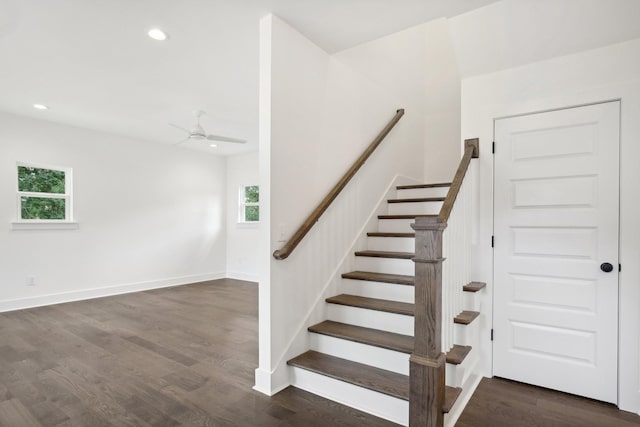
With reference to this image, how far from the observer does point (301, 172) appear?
2727mm

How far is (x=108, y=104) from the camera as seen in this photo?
4.33 metres

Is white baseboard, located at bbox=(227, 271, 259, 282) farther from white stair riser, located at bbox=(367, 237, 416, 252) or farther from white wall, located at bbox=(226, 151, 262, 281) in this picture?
white stair riser, located at bbox=(367, 237, 416, 252)

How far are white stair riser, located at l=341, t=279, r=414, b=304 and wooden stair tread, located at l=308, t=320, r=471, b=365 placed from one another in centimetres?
34

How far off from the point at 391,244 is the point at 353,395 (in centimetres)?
155

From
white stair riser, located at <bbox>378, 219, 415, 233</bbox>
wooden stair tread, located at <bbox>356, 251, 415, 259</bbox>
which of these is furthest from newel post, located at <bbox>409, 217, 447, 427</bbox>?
white stair riser, located at <bbox>378, 219, 415, 233</bbox>

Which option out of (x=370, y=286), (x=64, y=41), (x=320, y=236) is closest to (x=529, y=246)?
(x=370, y=286)

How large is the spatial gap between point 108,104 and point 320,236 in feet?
11.1

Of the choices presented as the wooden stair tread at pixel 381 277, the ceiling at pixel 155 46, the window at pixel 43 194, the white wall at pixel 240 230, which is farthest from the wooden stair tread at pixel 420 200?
the window at pixel 43 194

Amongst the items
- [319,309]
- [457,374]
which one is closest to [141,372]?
[319,309]

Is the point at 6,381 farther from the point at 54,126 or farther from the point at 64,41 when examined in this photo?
the point at 54,126

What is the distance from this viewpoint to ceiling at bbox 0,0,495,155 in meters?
2.36

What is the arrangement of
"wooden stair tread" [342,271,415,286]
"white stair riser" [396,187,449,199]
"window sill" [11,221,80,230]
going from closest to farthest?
"wooden stair tread" [342,271,415,286] < "white stair riser" [396,187,449,199] < "window sill" [11,221,80,230]

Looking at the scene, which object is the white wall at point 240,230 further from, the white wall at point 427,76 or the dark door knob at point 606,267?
the dark door knob at point 606,267

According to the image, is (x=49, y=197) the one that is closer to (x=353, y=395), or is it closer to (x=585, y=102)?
(x=353, y=395)
